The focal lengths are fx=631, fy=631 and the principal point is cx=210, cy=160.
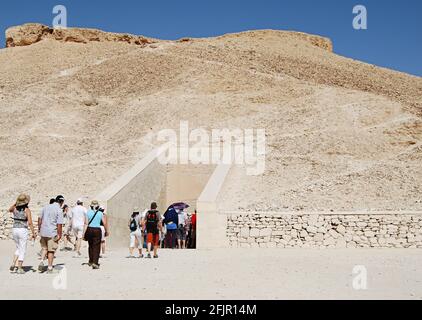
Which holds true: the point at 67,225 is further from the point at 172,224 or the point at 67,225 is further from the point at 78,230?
the point at 172,224

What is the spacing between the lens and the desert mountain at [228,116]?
17.5 meters

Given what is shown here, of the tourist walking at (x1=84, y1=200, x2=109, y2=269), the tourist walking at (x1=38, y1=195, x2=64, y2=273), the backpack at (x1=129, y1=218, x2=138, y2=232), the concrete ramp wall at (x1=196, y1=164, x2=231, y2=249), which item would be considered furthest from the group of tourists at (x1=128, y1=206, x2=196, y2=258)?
the tourist walking at (x1=38, y1=195, x2=64, y2=273)

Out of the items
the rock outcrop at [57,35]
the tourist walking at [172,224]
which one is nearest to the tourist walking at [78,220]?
the tourist walking at [172,224]

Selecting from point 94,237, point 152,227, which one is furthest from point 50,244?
point 152,227

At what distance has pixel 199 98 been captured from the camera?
27875 millimetres

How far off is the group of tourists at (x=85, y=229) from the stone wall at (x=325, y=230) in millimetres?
1772

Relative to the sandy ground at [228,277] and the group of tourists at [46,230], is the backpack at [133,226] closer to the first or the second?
the sandy ground at [228,277]

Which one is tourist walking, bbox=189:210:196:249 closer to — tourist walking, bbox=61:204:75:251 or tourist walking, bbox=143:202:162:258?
tourist walking, bbox=61:204:75:251

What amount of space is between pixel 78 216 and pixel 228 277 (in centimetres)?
403

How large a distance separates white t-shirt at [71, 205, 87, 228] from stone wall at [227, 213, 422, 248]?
3.60 metres

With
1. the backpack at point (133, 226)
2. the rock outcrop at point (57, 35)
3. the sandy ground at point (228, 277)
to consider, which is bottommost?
the sandy ground at point (228, 277)

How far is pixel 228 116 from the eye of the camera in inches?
1016
